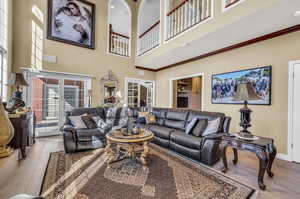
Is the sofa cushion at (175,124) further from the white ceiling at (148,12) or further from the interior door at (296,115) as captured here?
the white ceiling at (148,12)

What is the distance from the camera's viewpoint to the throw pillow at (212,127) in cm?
279

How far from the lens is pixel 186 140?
2840 mm

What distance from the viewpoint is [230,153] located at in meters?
3.21

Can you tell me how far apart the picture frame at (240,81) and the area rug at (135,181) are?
227 centimetres

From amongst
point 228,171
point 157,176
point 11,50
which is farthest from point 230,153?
point 11,50

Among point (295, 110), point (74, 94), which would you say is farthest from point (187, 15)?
point (74, 94)

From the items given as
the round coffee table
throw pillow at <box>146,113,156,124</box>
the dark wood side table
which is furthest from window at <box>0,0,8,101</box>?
the dark wood side table

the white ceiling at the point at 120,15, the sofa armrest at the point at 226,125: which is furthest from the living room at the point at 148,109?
the white ceiling at the point at 120,15

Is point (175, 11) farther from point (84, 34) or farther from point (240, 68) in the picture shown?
point (84, 34)

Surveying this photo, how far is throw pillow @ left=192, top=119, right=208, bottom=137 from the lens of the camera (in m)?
2.96

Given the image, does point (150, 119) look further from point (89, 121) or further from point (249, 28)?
point (249, 28)

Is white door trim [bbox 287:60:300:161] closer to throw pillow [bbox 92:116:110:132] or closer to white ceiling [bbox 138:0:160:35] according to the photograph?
throw pillow [bbox 92:116:110:132]

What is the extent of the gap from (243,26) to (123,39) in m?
4.56

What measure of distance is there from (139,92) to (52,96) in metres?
3.34
